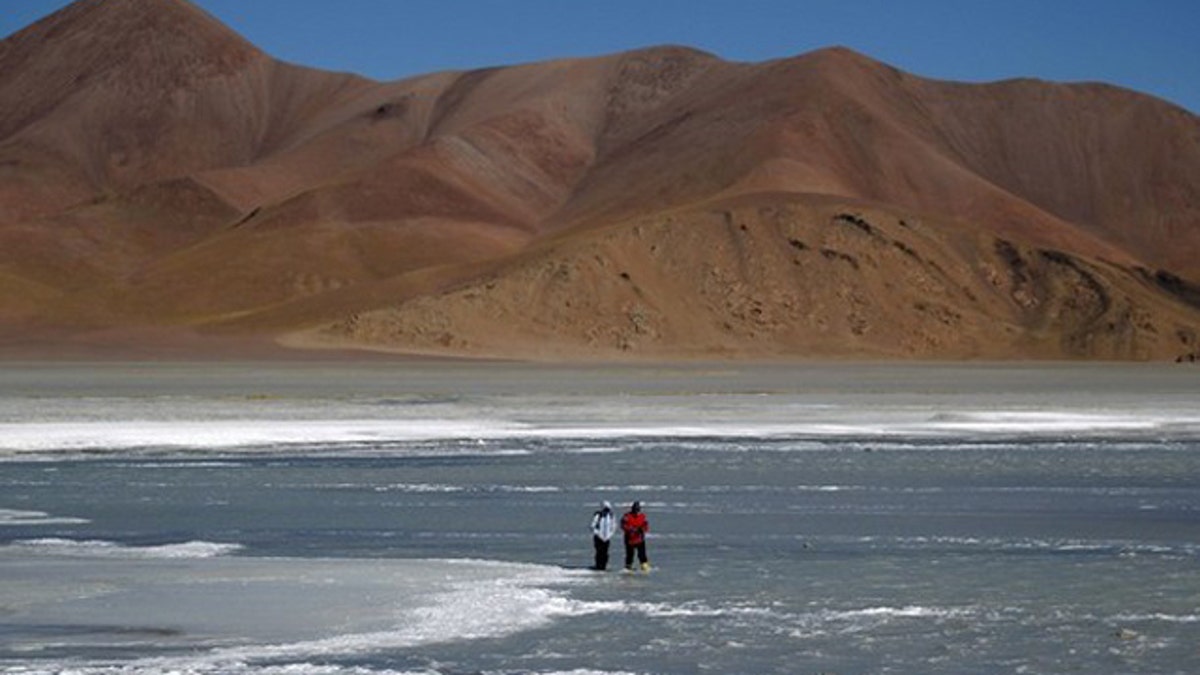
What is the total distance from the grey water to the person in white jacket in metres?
0.23

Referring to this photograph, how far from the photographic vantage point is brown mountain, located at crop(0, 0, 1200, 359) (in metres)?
117

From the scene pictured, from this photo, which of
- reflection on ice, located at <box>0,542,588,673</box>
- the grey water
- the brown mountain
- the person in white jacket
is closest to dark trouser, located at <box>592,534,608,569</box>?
the person in white jacket

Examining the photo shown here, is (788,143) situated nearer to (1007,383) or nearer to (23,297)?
(23,297)

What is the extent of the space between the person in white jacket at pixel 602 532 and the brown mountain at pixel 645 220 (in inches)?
3464

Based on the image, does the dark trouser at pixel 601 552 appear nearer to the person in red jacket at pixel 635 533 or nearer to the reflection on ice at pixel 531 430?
the person in red jacket at pixel 635 533

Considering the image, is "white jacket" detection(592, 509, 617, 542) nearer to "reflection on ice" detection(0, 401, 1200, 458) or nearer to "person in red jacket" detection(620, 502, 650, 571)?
"person in red jacket" detection(620, 502, 650, 571)

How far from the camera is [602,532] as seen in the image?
2148 centimetres

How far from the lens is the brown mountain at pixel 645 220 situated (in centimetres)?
11688

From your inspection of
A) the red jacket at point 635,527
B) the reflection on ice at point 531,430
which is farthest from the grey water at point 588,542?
the red jacket at point 635,527

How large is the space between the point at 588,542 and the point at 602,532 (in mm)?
2905

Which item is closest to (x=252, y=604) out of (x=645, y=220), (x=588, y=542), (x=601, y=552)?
(x=601, y=552)

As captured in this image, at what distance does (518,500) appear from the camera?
29234mm

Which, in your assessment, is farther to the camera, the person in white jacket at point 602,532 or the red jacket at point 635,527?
the person in white jacket at point 602,532

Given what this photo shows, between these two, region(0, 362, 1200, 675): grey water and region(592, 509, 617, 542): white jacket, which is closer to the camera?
region(0, 362, 1200, 675): grey water
